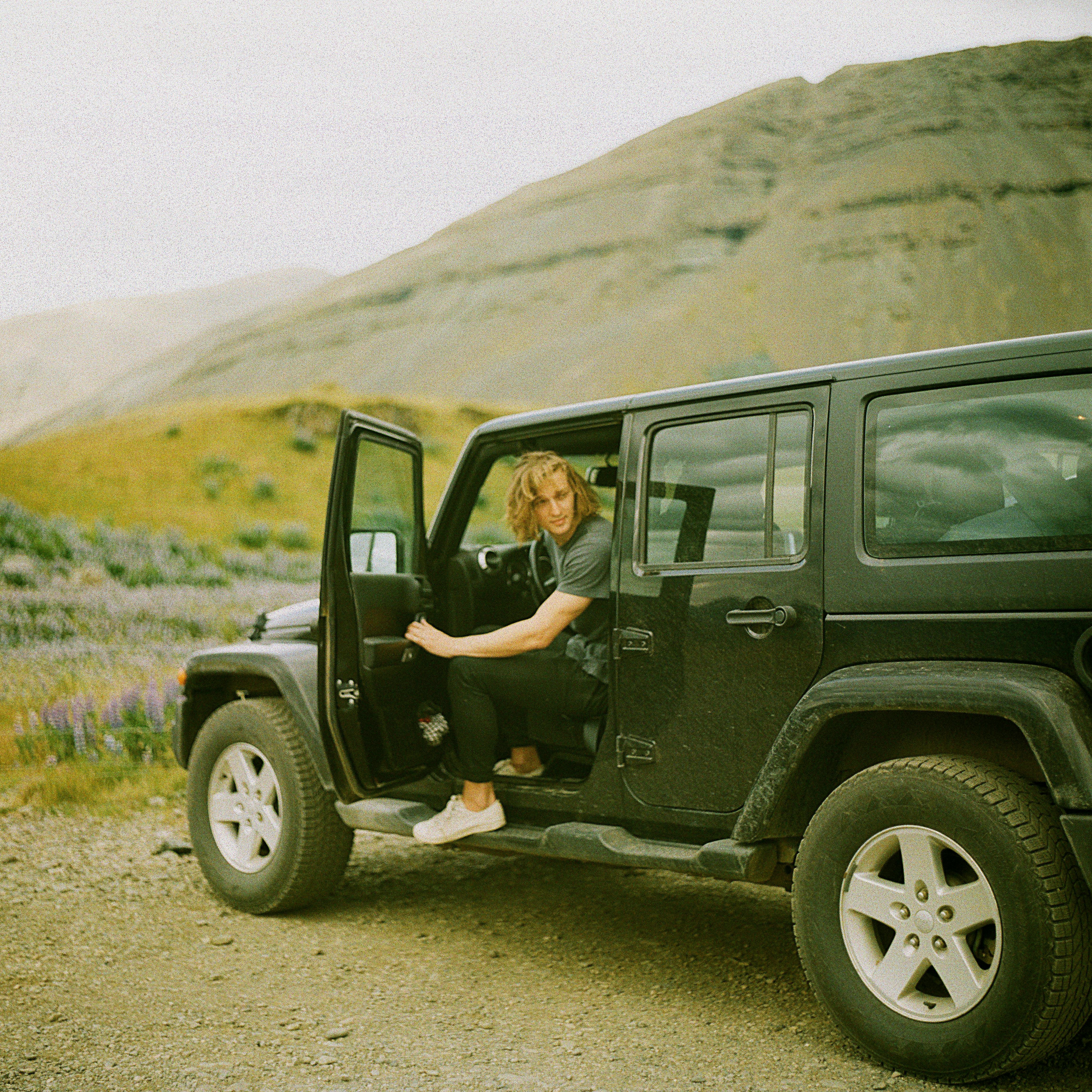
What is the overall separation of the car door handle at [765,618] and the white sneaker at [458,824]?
47.3 inches

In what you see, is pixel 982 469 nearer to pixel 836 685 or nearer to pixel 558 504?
pixel 836 685

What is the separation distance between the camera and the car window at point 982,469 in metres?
2.71

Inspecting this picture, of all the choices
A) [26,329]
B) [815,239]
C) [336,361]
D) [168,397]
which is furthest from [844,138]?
[26,329]

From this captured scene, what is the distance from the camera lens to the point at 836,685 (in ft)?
9.55

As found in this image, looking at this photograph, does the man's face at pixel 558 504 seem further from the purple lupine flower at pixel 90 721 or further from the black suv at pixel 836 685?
the purple lupine flower at pixel 90 721

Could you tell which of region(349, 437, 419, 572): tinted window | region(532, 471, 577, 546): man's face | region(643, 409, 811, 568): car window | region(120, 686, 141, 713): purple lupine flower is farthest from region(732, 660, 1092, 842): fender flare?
region(120, 686, 141, 713): purple lupine flower

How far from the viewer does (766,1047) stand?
306cm

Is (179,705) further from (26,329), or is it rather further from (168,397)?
(168,397)

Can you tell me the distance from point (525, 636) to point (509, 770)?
700 millimetres

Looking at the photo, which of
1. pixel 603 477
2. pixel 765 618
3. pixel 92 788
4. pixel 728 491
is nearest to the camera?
pixel 765 618

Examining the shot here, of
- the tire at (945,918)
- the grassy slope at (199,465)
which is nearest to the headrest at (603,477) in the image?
the tire at (945,918)

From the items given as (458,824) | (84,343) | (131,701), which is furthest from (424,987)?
(84,343)

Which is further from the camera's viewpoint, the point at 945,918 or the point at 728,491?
the point at 728,491

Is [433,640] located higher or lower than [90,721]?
higher
